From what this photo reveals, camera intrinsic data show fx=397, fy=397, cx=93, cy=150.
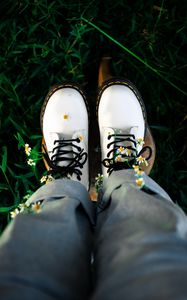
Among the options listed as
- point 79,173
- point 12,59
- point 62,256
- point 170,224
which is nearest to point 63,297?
point 62,256

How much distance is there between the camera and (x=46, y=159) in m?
1.06

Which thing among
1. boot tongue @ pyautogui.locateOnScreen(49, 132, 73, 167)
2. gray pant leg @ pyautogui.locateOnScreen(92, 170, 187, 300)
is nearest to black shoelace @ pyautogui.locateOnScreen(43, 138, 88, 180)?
boot tongue @ pyautogui.locateOnScreen(49, 132, 73, 167)

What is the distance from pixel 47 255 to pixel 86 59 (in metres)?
0.72

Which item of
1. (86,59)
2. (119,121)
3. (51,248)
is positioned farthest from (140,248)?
(86,59)

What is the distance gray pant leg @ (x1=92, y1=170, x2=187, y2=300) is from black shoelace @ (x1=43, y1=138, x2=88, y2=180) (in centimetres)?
24

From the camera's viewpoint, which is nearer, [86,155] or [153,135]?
[86,155]

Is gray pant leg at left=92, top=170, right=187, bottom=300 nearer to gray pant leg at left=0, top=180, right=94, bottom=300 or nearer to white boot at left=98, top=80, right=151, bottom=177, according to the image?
gray pant leg at left=0, top=180, right=94, bottom=300

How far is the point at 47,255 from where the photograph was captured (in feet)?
1.97

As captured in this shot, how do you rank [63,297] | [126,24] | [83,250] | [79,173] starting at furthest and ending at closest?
1. [126,24]
2. [79,173]
3. [83,250]
4. [63,297]

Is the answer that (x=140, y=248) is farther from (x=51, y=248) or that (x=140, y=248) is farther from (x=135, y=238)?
(x=51, y=248)

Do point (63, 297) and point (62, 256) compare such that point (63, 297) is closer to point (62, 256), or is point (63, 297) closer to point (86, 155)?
point (62, 256)

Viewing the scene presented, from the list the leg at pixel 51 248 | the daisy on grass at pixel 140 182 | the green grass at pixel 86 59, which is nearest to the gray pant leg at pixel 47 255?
the leg at pixel 51 248

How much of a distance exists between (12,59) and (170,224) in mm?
751

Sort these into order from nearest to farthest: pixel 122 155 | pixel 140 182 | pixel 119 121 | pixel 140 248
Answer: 1. pixel 140 248
2. pixel 140 182
3. pixel 122 155
4. pixel 119 121
